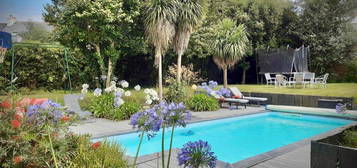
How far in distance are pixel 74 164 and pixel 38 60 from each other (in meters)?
8.19

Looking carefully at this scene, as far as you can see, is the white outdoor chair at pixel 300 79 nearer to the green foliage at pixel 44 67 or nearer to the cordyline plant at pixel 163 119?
the green foliage at pixel 44 67

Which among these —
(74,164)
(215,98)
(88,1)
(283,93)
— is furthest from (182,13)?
(74,164)

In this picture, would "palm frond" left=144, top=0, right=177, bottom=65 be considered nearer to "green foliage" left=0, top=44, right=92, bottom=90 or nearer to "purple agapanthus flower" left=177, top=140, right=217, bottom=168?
"green foliage" left=0, top=44, right=92, bottom=90

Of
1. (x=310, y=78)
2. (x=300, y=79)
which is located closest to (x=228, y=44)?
(x=300, y=79)

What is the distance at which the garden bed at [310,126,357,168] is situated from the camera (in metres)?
2.04

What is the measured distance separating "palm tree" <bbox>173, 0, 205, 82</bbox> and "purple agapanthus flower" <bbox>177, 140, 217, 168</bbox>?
6.45m

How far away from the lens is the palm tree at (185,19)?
24.5ft

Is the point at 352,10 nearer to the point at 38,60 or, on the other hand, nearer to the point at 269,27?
the point at 38,60

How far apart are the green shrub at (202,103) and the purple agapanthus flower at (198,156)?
6250 millimetres

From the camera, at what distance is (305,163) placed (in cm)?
297

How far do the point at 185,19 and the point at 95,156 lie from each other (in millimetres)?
5896

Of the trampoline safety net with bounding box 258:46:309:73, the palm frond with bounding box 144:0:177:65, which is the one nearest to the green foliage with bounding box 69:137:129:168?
the palm frond with bounding box 144:0:177:65

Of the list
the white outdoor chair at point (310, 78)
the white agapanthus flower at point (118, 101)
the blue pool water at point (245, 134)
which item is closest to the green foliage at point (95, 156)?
the blue pool water at point (245, 134)

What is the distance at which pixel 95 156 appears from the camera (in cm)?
226
